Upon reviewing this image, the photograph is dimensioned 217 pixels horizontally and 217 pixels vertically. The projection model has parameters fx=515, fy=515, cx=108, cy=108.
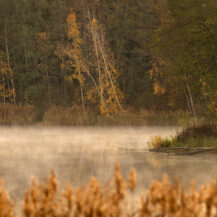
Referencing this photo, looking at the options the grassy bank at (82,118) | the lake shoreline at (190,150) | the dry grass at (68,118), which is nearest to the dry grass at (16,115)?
the grassy bank at (82,118)

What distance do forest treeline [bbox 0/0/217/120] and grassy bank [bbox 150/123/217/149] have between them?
17.8 metres

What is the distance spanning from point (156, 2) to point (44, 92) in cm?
1665

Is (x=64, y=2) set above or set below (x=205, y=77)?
above

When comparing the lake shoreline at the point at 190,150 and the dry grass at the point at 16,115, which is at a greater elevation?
the dry grass at the point at 16,115

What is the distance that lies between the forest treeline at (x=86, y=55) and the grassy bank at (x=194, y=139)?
17.8 m

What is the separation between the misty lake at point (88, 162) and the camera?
11.5 metres

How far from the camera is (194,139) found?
18.3m

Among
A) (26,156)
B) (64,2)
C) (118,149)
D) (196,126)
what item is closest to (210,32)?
(196,126)

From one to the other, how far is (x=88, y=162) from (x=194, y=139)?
206 inches

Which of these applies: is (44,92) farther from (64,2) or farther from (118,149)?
(118,149)

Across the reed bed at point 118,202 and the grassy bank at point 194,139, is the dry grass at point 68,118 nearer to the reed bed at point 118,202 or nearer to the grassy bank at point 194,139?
the grassy bank at point 194,139

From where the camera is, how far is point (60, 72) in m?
57.4


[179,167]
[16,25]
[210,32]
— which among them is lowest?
[179,167]

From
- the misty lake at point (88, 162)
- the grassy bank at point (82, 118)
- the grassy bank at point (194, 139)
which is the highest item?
the grassy bank at point (82, 118)
